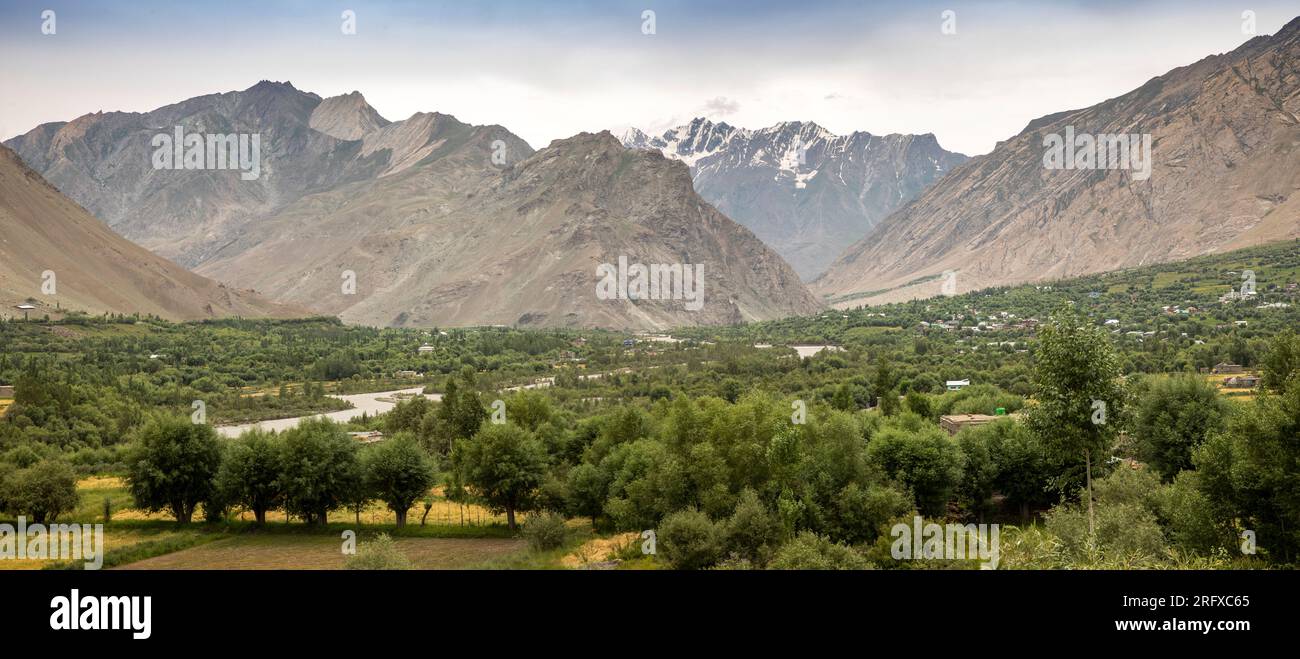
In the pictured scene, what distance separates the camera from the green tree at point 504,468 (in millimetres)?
49625

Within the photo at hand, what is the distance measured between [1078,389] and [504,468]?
31.5 metres

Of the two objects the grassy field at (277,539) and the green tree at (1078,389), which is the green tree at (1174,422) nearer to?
the green tree at (1078,389)

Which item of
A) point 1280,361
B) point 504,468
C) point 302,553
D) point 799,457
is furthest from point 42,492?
point 1280,361

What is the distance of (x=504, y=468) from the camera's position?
49.3 metres

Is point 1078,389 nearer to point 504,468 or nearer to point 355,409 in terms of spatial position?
point 504,468

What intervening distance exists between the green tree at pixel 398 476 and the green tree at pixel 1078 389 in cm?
3533

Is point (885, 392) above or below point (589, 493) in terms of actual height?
above

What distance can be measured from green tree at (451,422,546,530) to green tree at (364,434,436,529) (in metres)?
2.53

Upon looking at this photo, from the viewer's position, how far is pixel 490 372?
140000 mm

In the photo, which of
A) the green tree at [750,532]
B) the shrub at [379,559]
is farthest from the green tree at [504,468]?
the shrub at [379,559]

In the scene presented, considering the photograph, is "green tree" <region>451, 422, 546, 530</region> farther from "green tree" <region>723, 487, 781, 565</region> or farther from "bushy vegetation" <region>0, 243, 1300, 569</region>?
"green tree" <region>723, 487, 781, 565</region>

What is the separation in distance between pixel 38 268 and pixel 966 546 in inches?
7750

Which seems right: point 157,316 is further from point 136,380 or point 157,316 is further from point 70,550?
point 70,550
